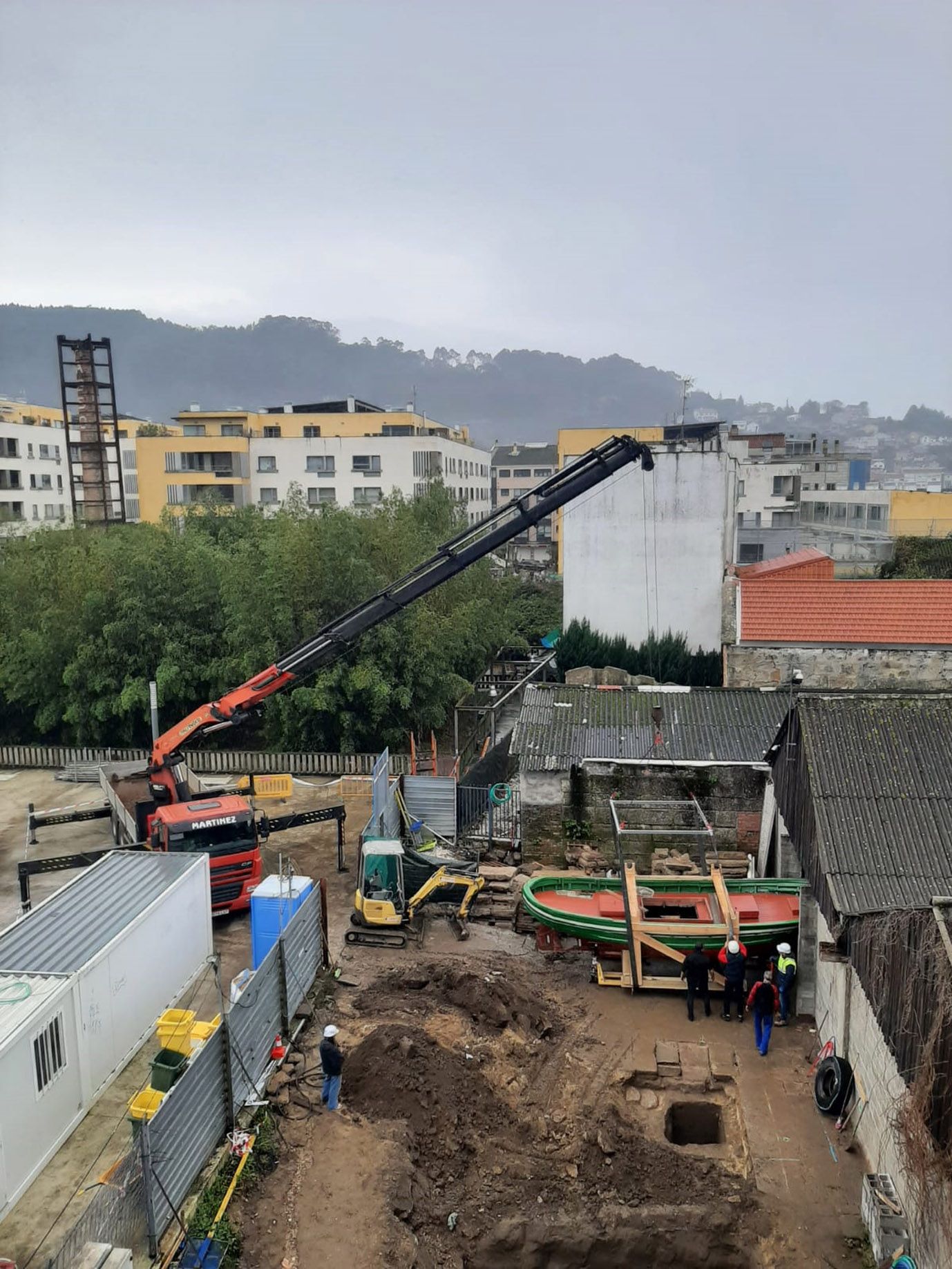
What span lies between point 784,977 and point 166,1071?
8620 millimetres

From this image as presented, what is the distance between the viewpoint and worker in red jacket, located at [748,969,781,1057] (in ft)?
42.1

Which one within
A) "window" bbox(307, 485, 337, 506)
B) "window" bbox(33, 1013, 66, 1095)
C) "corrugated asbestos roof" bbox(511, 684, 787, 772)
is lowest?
"window" bbox(33, 1013, 66, 1095)

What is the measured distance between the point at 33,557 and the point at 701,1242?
2879 cm

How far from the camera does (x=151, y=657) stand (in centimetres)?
2886

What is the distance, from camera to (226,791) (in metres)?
24.0

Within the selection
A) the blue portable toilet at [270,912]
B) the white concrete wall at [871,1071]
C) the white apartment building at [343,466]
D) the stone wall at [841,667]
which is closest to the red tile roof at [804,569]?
the stone wall at [841,667]

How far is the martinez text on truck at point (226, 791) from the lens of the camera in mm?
17375

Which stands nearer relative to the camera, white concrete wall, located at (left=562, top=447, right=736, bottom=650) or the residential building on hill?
the residential building on hill

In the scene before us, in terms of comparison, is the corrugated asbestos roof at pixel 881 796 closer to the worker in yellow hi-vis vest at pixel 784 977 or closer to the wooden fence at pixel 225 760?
the worker in yellow hi-vis vest at pixel 784 977

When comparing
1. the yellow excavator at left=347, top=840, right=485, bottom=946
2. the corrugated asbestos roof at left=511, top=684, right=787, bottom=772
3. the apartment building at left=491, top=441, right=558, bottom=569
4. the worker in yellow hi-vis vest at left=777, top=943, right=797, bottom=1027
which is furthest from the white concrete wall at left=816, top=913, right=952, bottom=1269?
the apartment building at left=491, top=441, right=558, bottom=569

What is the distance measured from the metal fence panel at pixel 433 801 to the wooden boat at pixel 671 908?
4.74 meters

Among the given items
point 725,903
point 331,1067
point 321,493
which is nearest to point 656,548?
point 725,903

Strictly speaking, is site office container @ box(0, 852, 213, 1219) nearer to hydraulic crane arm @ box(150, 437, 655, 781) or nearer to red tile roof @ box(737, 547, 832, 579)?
hydraulic crane arm @ box(150, 437, 655, 781)

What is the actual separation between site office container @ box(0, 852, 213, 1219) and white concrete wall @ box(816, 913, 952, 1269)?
8.99m
